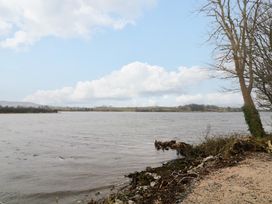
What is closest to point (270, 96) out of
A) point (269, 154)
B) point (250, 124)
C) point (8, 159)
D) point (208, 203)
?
point (250, 124)

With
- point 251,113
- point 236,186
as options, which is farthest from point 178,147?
point 236,186

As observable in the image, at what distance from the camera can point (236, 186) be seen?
9.91 metres

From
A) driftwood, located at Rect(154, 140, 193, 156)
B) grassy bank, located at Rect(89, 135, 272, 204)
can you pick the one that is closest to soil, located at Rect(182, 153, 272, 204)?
grassy bank, located at Rect(89, 135, 272, 204)

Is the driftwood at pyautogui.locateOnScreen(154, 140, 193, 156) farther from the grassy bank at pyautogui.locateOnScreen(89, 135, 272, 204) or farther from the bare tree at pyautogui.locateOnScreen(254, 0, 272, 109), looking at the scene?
the bare tree at pyautogui.locateOnScreen(254, 0, 272, 109)

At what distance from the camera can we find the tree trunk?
19.7 metres

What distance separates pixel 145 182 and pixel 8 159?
13445mm

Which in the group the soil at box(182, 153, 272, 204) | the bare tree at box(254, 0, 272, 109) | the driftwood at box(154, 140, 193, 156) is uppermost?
the bare tree at box(254, 0, 272, 109)

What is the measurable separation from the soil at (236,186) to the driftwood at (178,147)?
32.4 ft

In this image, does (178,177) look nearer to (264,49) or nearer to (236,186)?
(236,186)

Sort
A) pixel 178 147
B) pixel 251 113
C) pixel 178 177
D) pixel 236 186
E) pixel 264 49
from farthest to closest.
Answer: pixel 178 147
pixel 251 113
pixel 264 49
pixel 178 177
pixel 236 186

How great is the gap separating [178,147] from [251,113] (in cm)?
571

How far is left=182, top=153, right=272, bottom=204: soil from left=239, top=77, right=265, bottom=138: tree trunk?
7462mm

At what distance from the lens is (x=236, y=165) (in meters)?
12.5

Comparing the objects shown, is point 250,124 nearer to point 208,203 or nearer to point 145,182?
point 145,182
